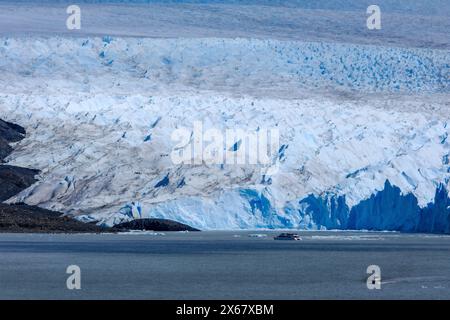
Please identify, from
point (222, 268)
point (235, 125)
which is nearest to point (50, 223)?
point (235, 125)

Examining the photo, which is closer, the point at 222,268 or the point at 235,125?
the point at 222,268

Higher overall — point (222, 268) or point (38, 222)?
point (222, 268)

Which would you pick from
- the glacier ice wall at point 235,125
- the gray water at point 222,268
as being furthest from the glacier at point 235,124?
the gray water at point 222,268

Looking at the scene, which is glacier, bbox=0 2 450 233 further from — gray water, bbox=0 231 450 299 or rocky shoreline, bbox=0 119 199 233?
gray water, bbox=0 231 450 299

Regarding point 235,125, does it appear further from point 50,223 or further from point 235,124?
point 50,223

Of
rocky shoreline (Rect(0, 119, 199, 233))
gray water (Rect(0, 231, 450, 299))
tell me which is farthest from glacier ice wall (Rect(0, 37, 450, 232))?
gray water (Rect(0, 231, 450, 299))

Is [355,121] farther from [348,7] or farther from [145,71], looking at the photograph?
[348,7]

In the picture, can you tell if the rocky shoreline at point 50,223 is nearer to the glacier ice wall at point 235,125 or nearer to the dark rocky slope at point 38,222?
the dark rocky slope at point 38,222
